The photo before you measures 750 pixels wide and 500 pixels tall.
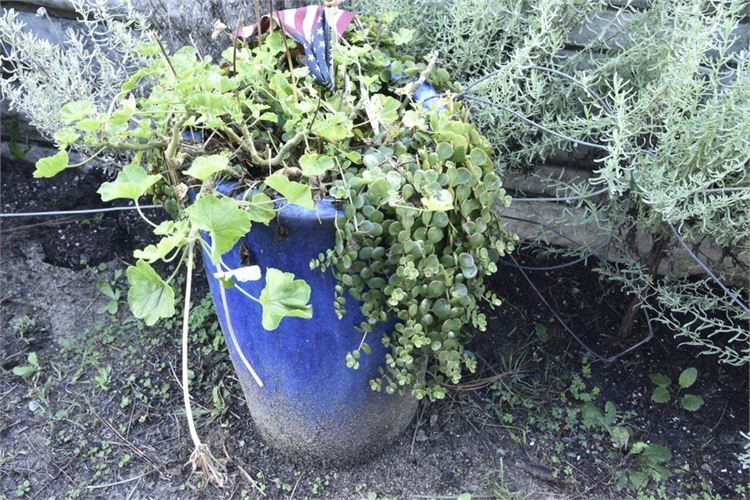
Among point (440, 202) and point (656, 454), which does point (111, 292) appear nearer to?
point (440, 202)

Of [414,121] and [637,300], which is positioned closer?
[414,121]

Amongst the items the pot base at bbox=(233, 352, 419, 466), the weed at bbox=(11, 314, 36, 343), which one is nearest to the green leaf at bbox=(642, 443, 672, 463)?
the pot base at bbox=(233, 352, 419, 466)

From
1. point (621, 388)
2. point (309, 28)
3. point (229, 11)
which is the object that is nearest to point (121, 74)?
point (229, 11)

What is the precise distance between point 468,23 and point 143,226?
4.53ft

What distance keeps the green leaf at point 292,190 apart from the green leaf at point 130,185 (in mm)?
217

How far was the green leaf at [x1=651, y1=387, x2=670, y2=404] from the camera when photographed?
198 cm

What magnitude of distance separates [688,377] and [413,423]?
0.80 meters

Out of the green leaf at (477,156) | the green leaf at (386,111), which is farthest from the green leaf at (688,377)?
the green leaf at (386,111)

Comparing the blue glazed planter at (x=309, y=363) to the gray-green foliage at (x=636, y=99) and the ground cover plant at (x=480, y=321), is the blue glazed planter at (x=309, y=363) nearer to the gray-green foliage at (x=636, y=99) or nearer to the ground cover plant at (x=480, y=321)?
the ground cover plant at (x=480, y=321)

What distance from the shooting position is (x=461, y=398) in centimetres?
200

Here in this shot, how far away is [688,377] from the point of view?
6.54 feet

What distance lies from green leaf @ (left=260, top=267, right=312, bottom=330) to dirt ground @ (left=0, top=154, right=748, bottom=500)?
2.64 ft

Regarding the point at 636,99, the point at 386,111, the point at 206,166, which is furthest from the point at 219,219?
the point at 636,99

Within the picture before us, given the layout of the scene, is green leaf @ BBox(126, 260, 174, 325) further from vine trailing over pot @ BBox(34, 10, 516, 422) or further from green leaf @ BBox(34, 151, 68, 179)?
green leaf @ BBox(34, 151, 68, 179)
